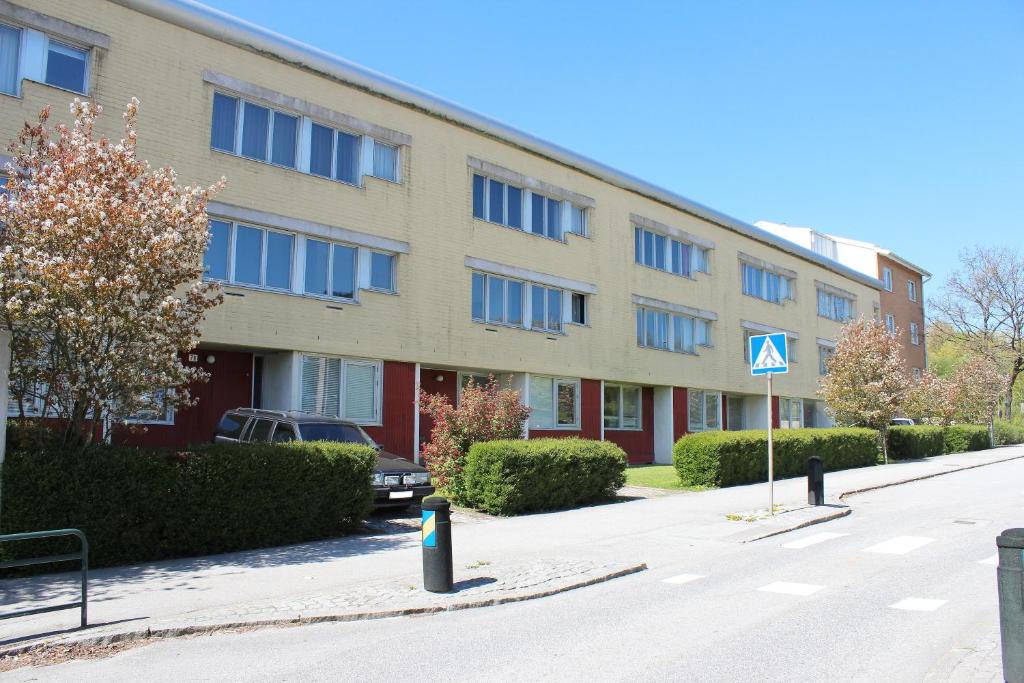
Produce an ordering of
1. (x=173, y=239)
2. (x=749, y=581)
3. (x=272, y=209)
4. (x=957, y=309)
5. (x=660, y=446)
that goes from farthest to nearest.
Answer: (x=957, y=309), (x=660, y=446), (x=272, y=209), (x=173, y=239), (x=749, y=581)

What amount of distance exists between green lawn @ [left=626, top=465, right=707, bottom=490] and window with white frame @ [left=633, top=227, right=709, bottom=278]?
771 centimetres

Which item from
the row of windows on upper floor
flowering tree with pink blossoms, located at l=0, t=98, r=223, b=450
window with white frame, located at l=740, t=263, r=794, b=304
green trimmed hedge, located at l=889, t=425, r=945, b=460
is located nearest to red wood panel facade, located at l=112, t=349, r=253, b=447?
the row of windows on upper floor

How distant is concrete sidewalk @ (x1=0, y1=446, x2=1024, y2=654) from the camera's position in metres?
7.45

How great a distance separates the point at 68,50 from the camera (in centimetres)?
1531

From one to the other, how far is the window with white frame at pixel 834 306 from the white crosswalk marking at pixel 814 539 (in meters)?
30.4

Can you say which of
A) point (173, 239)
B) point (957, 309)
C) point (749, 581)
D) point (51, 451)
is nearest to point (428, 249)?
point (173, 239)

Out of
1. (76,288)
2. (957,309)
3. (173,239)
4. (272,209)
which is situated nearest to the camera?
(76,288)

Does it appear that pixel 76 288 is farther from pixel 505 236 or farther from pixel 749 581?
pixel 505 236

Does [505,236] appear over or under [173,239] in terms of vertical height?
over

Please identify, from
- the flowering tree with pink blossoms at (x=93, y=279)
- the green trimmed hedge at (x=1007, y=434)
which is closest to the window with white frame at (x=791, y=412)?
the green trimmed hedge at (x=1007, y=434)

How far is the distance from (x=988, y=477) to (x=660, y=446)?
1044cm

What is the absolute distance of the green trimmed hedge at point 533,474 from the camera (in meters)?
14.3

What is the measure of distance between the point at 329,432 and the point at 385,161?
855cm

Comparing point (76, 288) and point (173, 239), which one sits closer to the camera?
point (76, 288)
